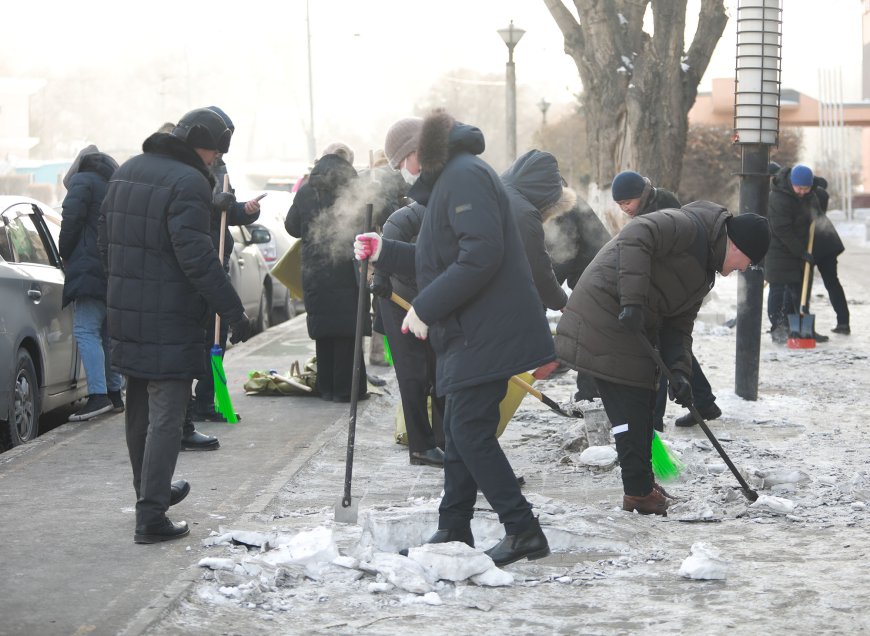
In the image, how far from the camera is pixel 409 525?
5.90 metres

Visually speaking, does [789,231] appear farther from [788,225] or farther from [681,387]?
[681,387]

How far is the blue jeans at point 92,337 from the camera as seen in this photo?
8938 millimetres

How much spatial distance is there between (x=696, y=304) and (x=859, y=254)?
26385 millimetres

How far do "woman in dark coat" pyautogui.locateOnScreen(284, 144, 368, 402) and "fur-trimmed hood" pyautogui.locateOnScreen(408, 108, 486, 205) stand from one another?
4.05 meters

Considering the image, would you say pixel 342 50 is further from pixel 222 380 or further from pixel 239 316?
pixel 239 316

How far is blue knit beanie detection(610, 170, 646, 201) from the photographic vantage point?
778 cm

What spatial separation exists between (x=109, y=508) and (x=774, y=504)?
324 centimetres

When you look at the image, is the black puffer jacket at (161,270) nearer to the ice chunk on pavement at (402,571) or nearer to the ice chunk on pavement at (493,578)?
the ice chunk on pavement at (402,571)

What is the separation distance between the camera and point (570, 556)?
227 inches

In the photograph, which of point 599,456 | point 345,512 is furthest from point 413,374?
point 345,512

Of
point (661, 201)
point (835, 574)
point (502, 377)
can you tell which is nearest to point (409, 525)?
point (502, 377)

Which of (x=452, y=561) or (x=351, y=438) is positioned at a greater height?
(x=351, y=438)

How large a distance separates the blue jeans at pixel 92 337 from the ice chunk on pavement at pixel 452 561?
4.33 m

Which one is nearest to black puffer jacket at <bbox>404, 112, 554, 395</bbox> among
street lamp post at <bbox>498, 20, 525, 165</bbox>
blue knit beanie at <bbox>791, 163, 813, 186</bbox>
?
blue knit beanie at <bbox>791, 163, 813, 186</bbox>
